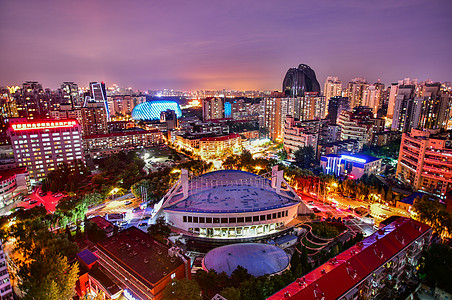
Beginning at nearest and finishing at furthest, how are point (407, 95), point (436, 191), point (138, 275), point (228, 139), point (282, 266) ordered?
1. point (138, 275)
2. point (282, 266)
3. point (436, 191)
4. point (228, 139)
5. point (407, 95)

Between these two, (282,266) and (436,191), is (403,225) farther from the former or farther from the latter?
(436,191)

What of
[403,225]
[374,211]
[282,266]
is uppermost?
[403,225]

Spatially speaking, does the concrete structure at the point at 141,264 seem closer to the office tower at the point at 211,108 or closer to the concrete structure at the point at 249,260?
the concrete structure at the point at 249,260

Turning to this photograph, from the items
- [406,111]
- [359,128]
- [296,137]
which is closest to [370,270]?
[296,137]

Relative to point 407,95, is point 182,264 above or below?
below

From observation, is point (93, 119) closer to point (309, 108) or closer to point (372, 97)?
point (309, 108)

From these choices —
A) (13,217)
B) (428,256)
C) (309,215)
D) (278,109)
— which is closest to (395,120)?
(278,109)
